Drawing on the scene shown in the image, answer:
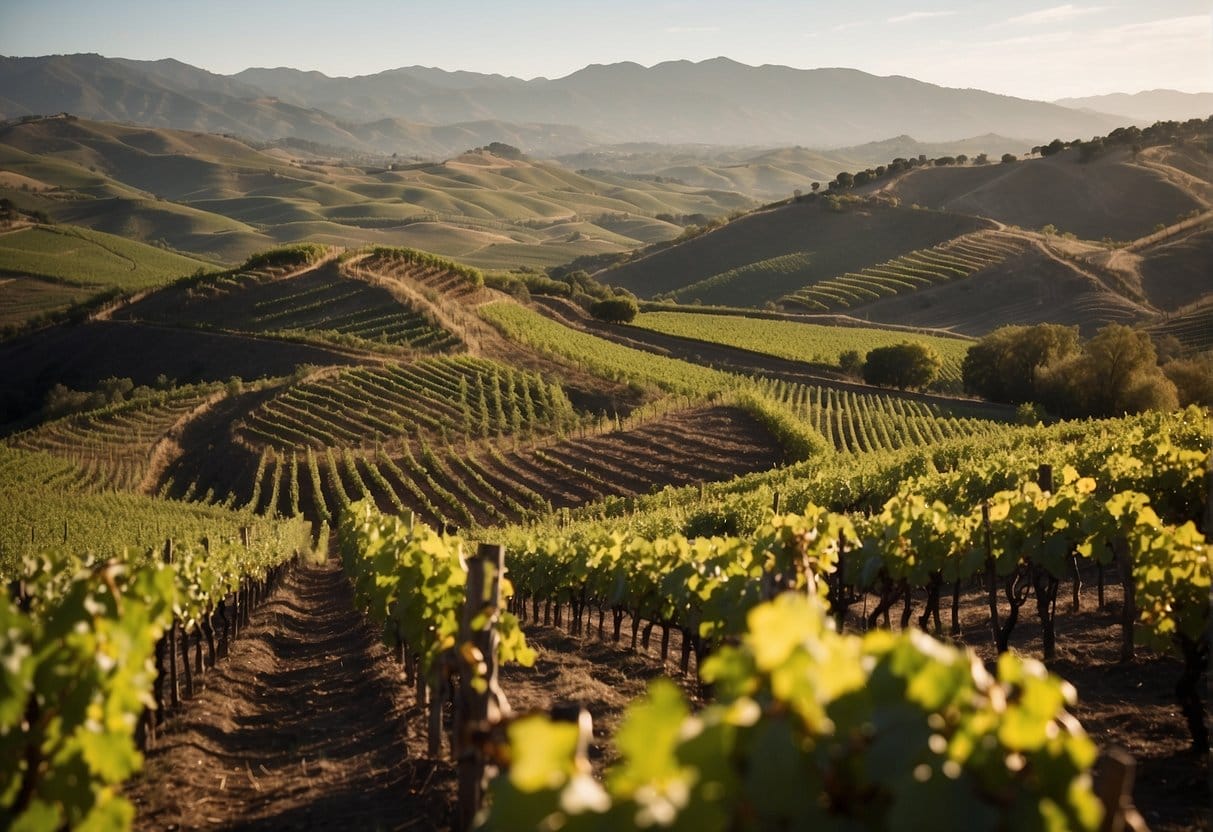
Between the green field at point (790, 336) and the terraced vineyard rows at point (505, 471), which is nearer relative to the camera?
the terraced vineyard rows at point (505, 471)

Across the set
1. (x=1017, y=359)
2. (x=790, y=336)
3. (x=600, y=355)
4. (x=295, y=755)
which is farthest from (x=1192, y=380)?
(x=295, y=755)

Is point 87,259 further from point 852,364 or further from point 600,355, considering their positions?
point 852,364

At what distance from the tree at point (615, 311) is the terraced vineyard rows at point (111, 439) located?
30415 millimetres

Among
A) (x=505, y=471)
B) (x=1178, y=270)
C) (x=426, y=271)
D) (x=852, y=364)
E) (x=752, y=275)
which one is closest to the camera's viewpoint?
(x=505, y=471)

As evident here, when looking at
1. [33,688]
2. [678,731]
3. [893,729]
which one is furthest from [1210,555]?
[33,688]

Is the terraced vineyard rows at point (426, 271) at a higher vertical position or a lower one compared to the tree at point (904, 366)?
higher

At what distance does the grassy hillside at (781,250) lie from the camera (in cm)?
11425

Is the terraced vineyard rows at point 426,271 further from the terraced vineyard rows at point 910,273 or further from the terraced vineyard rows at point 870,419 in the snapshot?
the terraced vineyard rows at point 910,273

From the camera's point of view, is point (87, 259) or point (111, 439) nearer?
point (111, 439)

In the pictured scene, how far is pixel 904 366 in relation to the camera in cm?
5841

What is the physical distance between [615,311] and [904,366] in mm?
24155

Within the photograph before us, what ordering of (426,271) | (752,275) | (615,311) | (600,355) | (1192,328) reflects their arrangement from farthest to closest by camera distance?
(752,275) → (615,311) → (426,271) → (1192,328) → (600,355)

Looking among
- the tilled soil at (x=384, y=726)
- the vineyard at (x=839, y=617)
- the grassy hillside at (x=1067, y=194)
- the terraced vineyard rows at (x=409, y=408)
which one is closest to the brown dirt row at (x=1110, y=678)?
the tilled soil at (x=384, y=726)

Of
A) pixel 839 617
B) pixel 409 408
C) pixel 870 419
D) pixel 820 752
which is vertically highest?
pixel 820 752
